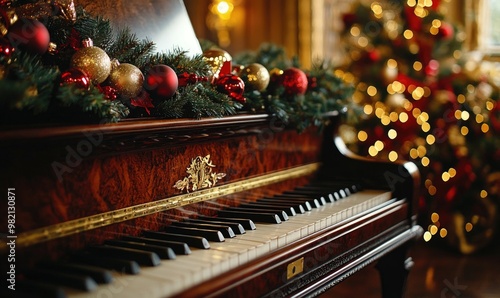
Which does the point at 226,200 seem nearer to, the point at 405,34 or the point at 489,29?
the point at 405,34

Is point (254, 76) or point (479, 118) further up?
point (254, 76)

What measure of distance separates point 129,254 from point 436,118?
12.2 feet

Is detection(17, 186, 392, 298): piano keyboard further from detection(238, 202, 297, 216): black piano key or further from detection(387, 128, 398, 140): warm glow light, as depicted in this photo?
detection(387, 128, 398, 140): warm glow light

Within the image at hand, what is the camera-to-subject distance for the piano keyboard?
1.33 meters

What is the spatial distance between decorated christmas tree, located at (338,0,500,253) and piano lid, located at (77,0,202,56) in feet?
8.70

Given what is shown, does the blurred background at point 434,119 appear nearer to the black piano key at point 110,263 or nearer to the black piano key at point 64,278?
the black piano key at point 110,263

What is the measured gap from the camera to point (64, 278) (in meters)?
1.34

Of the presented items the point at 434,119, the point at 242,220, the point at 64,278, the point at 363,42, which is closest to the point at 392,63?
the point at 363,42

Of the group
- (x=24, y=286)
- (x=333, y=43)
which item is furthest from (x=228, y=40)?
(x=24, y=286)

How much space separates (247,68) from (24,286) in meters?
1.35

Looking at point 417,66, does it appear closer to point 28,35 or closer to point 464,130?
point 464,130

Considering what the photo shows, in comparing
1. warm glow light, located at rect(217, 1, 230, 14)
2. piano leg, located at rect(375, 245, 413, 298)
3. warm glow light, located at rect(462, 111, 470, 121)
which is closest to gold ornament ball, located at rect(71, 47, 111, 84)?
piano leg, located at rect(375, 245, 413, 298)

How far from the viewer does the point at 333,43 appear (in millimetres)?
6316

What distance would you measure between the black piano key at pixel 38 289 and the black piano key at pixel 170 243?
372 mm
